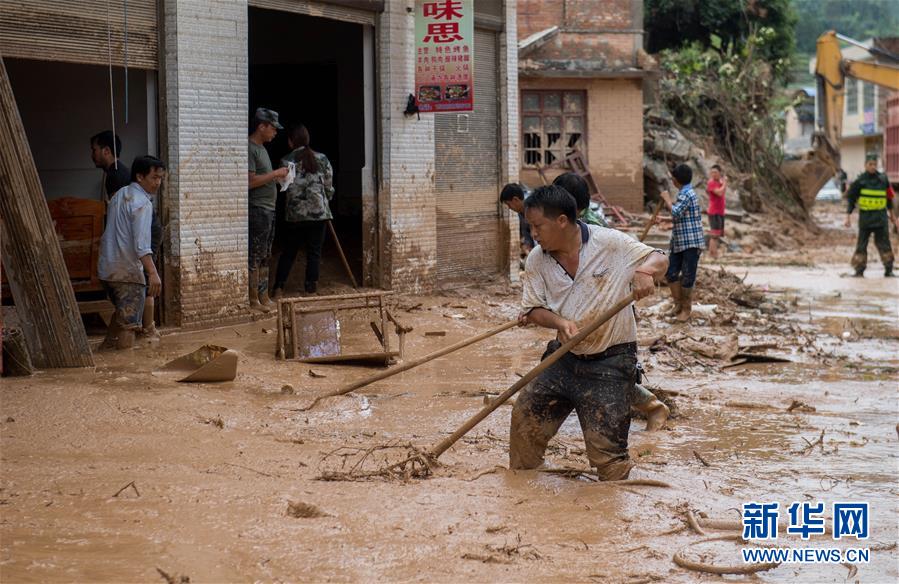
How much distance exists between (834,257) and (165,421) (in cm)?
1743

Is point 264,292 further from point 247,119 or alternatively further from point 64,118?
point 64,118

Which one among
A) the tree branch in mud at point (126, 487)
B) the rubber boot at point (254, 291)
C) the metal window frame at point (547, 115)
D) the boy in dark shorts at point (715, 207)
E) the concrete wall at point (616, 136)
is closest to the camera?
the tree branch in mud at point (126, 487)

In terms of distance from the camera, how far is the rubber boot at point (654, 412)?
720cm

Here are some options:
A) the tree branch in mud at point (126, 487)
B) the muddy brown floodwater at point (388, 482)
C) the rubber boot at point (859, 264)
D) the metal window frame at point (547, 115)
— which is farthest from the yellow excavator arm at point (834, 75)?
the tree branch in mud at point (126, 487)

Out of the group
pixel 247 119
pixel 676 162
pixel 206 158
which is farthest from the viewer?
pixel 676 162

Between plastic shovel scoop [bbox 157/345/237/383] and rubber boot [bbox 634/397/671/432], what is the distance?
9.02 feet

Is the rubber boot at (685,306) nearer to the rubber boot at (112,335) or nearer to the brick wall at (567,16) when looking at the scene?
the rubber boot at (112,335)

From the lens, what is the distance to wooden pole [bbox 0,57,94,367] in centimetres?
761

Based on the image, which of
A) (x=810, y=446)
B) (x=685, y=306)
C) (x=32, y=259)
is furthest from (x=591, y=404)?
(x=685, y=306)

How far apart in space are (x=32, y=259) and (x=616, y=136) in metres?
18.3

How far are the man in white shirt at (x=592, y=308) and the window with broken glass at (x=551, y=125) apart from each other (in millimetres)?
18564

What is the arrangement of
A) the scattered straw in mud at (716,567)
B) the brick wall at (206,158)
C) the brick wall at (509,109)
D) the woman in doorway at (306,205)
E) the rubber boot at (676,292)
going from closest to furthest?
1. the scattered straw in mud at (716,567)
2. the brick wall at (206,158)
3. the woman in doorway at (306,205)
4. the rubber boot at (676,292)
5. the brick wall at (509,109)

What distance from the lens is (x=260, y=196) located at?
10.9 metres

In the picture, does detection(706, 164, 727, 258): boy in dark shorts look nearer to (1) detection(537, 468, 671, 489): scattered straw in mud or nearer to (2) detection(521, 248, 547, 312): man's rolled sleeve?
(1) detection(537, 468, 671, 489): scattered straw in mud
